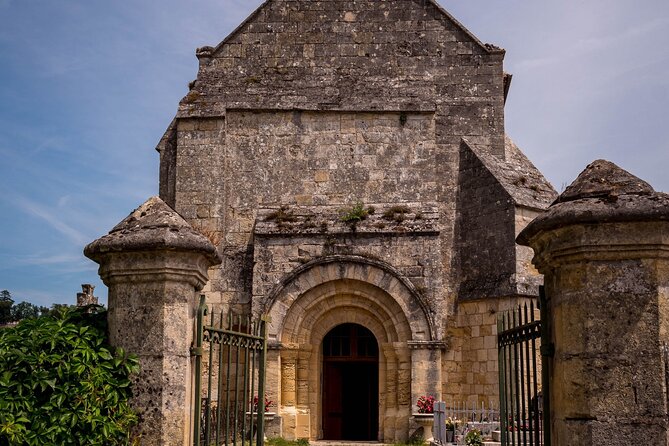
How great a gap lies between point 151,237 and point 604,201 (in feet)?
11.0

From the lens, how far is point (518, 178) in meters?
15.8

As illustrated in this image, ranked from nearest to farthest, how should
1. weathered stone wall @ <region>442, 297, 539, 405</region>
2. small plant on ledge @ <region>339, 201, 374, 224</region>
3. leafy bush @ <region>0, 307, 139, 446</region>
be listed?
leafy bush @ <region>0, 307, 139, 446</region> < weathered stone wall @ <region>442, 297, 539, 405</region> < small plant on ledge @ <region>339, 201, 374, 224</region>

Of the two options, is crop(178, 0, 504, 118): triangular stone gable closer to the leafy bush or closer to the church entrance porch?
the church entrance porch

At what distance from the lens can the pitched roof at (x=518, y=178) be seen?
1524cm

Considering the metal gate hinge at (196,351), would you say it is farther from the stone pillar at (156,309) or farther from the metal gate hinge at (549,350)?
the metal gate hinge at (549,350)

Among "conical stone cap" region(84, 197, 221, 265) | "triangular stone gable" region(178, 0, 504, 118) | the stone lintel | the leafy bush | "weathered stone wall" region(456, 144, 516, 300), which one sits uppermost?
"triangular stone gable" region(178, 0, 504, 118)

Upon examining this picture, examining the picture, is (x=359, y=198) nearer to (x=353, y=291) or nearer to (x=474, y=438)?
(x=353, y=291)

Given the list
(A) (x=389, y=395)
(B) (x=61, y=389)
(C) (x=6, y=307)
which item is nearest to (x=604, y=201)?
(B) (x=61, y=389)

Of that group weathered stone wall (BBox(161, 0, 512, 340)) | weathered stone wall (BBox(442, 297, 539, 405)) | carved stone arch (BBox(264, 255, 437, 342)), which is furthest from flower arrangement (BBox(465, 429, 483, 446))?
weathered stone wall (BBox(161, 0, 512, 340))

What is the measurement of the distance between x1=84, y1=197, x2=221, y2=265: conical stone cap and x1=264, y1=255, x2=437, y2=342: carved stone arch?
8.51 meters

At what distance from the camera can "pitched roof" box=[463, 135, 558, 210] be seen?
15.2 metres

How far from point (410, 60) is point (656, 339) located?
1193 cm

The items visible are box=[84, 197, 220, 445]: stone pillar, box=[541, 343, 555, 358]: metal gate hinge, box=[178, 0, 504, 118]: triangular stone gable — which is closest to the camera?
box=[541, 343, 555, 358]: metal gate hinge

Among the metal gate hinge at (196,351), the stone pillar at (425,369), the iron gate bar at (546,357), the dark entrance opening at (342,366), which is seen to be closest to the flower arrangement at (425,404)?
the stone pillar at (425,369)
